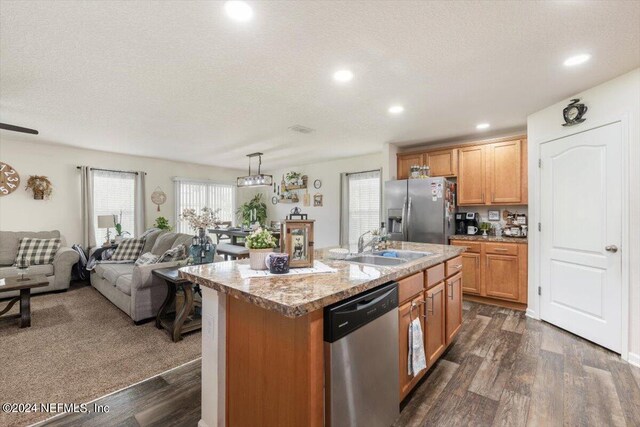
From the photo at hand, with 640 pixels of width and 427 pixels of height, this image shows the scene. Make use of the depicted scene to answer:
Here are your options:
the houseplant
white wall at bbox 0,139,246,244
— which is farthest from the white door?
white wall at bbox 0,139,246,244

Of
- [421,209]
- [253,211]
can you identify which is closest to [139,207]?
[253,211]

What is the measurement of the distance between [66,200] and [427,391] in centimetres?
637

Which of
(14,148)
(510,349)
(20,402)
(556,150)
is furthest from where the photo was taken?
(14,148)

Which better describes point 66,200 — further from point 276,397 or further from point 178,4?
point 276,397

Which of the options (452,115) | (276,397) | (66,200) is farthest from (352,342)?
(66,200)

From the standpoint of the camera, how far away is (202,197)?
283 inches

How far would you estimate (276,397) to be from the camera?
126 centimetres

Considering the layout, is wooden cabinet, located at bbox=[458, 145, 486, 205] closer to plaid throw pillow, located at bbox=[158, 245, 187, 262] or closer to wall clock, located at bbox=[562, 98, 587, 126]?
wall clock, located at bbox=[562, 98, 587, 126]

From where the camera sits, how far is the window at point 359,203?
19.4 ft

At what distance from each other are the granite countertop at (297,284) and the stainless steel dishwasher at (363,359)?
0.23 ft

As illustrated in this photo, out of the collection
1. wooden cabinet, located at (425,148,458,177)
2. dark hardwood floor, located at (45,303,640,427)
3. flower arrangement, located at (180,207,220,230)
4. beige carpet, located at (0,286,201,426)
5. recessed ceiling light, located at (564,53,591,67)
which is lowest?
dark hardwood floor, located at (45,303,640,427)

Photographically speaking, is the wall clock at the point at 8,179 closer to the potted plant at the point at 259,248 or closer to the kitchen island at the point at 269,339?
the kitchen island at the point at 269,339

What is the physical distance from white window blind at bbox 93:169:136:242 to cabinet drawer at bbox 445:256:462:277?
604cm

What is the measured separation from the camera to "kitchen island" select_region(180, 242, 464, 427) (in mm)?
1163
